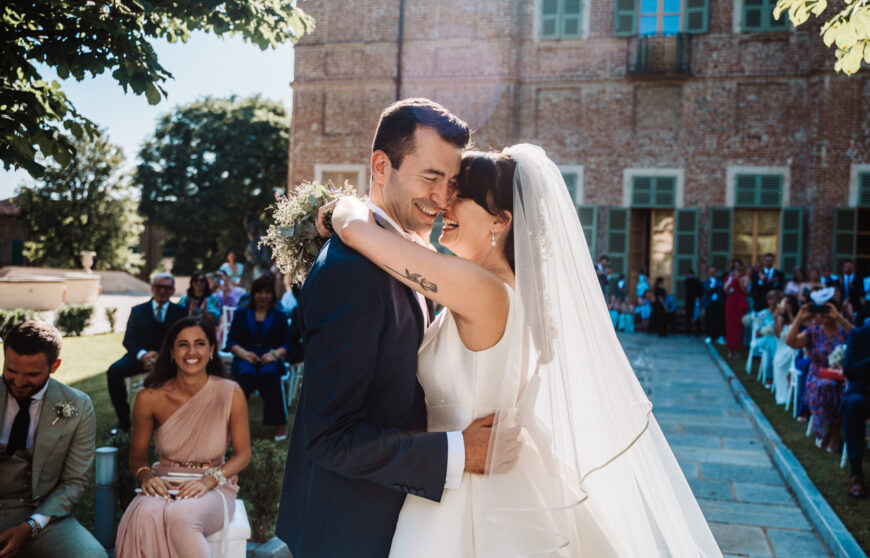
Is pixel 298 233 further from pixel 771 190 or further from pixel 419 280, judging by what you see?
pixel 771 190

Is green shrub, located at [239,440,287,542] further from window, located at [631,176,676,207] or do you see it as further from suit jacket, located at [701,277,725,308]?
window, located at [631,176,676,207]

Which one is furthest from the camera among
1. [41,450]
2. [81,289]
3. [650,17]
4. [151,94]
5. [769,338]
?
[81,289]

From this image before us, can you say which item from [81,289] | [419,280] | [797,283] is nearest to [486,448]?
[419,280]

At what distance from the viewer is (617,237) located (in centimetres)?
1991

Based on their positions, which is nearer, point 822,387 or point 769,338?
point 822,387

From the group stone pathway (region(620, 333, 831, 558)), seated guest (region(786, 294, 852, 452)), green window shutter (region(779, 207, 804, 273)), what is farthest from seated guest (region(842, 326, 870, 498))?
green window shutter (region(779, 207, 804, 273))

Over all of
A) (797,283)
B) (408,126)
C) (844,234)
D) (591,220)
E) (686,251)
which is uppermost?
(591,220)

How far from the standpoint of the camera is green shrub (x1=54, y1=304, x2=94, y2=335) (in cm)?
1697

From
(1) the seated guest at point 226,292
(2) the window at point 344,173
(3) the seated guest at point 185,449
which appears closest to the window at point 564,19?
(2) the window at point 344,173

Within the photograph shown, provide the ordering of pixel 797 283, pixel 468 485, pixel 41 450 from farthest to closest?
pixel 797 283, pixel 41 450, pixel 468 485

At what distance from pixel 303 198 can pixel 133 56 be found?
6.66 feet

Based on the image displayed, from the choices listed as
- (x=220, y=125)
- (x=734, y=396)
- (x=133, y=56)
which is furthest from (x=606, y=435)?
(x=220, y=125)

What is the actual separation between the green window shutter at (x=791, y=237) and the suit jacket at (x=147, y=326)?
16.2 m

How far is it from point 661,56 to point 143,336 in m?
16.2
